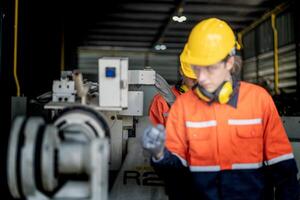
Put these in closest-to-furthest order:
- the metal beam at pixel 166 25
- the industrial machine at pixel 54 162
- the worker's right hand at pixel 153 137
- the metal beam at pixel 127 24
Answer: the industrial machine at pixel 54 162
the worker's right hand at pixel 153 137
the metal beam at pixel 166 25
the metal beam at pixel 127 24

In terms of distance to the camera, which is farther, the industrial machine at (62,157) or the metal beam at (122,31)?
the metal beam at (122,31)

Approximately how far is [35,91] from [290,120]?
2714 millimetres

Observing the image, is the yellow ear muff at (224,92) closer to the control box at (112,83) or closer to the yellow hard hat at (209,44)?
the yellow hard hat at (209,44)

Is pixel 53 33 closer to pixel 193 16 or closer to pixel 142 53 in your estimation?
pixel 193 16

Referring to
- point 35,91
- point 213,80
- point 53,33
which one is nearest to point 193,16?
point 53,33

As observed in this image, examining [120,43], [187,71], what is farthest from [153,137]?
[120,43]

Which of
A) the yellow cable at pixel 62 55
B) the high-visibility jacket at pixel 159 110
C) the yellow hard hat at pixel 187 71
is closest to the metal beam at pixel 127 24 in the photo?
the yellow cable at pixel 62 55

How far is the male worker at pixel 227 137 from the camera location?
1968 mm

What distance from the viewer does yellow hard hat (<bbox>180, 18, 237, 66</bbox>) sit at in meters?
1.95

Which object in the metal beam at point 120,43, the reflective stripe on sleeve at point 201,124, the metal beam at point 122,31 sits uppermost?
the metal beam at point 122,31

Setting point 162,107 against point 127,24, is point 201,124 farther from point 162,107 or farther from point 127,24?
point 127,24

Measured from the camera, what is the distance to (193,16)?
7.94 metres

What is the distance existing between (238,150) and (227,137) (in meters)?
0.09

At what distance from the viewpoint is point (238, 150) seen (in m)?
1.99
